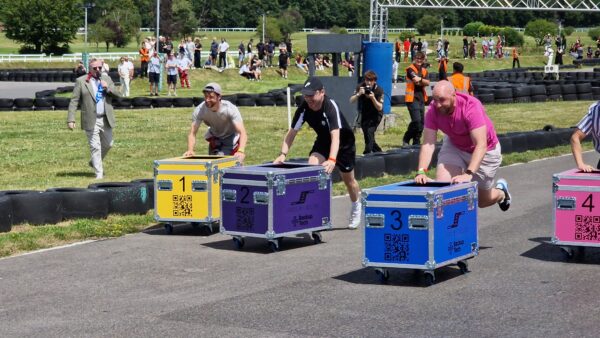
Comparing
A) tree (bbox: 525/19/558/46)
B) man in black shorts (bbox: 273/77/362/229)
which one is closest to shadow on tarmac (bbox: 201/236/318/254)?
man in black shorts (bbox: 273/77/362/229)

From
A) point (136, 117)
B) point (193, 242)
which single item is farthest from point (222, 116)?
point (136, 117)

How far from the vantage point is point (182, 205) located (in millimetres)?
12891

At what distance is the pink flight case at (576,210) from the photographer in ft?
35.0

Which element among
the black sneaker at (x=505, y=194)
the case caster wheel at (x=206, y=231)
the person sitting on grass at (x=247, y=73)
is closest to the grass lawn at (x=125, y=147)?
the case caster wheel at (x=206, y=231)

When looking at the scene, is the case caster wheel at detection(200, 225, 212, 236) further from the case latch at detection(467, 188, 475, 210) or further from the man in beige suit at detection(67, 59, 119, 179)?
the man in beige suit at detection(67, 59, 119, 179)

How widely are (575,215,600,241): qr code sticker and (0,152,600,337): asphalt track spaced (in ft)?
0.84

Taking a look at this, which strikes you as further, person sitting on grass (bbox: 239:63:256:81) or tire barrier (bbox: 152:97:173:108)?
person sitting on grass (bbox: 239:63:256:81)

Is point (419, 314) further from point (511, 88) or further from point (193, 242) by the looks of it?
point (511, 88)

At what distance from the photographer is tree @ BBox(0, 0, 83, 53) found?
277 feet

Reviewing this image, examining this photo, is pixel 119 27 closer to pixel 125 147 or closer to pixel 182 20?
pixel 182 20

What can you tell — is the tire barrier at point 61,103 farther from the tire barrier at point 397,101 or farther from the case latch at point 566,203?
the case latch at point 566,203

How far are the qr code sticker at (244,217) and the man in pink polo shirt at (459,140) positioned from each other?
202 centimetres

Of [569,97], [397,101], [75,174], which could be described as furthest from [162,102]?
[75,174]

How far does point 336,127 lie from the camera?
12.3 m
